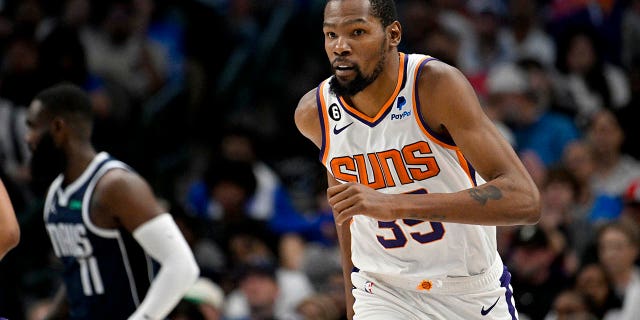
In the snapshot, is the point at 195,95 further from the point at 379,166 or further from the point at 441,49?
the point at 379,166

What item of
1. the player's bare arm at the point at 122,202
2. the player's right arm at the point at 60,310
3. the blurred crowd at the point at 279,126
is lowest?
the blurred crowd at the point at 279,126

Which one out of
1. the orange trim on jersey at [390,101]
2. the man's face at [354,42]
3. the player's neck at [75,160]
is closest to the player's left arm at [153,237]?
the player's neck at [75,160]

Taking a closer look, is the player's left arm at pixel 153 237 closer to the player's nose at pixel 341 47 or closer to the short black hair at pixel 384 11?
the player's nose at pixel 341 47

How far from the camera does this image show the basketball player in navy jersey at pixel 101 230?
17.9ft

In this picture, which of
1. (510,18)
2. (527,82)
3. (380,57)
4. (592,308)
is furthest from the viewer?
(510,18)

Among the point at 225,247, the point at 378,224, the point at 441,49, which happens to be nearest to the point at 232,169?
the point at 225,247

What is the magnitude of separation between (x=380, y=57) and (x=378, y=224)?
76 cm

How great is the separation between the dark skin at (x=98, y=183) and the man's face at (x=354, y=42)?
149cm

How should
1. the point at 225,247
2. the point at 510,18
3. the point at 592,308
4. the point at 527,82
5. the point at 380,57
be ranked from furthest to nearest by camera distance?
the point at 510,18 < the point at 527,82 < the point at 225,247 < the point at 592,308 < the point at 380,57

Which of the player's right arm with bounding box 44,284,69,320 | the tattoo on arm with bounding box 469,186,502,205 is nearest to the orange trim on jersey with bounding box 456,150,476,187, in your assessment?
the tattoo on arm with bounding box 469,186,502,205

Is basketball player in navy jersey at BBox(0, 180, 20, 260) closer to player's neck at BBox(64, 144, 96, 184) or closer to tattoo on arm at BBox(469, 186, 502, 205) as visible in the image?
player's neck at BBox(64, 144, 96, 184)

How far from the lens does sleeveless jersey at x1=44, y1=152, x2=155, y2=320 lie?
5543 mm

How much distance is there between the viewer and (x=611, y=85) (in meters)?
10.9

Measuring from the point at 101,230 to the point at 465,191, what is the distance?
7.36 feet
